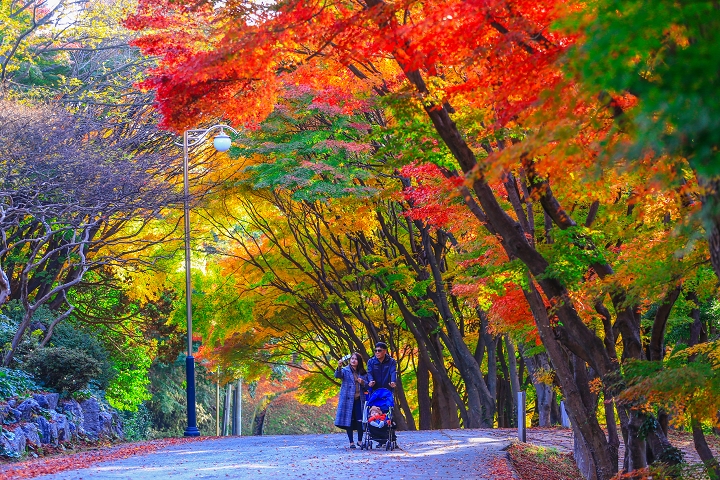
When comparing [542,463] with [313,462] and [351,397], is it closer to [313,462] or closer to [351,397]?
[351,397]

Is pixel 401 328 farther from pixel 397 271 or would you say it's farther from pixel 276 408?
pixel 276 408

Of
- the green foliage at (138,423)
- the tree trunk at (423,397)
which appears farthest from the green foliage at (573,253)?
the green foliage at (138,423)

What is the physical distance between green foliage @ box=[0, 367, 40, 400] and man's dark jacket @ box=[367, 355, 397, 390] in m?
6.35

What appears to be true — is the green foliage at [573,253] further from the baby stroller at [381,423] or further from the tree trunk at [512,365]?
the tree trunk at [512,365]

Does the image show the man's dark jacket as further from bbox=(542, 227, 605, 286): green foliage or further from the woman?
bbox=(542, 227, 605, 286): green foliage

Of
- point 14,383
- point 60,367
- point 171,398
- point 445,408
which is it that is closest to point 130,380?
point 171,398

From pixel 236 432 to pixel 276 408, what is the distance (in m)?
13.8

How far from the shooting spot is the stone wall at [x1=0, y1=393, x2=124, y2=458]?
1328 centimetres

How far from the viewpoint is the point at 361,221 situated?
21.3 m

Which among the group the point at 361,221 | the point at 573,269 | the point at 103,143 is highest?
the point at 103,143

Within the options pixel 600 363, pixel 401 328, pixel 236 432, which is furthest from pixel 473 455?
pixel 236 432

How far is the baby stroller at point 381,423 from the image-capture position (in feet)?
44.2

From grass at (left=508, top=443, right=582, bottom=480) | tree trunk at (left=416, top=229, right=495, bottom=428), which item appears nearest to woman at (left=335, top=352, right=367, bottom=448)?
grass at (left=508, top=443, right=582, bottom=480)

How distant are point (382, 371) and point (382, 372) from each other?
0.02 m
